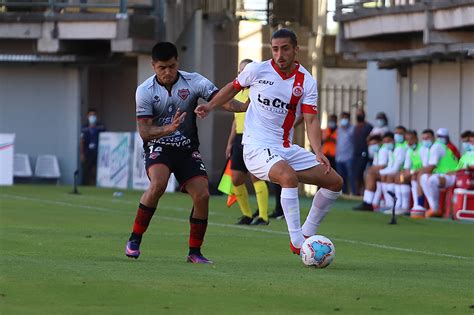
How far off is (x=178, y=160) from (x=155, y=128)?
0.47 meters

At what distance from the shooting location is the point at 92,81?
43156 mm

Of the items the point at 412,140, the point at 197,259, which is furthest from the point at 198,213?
the point at 412,140

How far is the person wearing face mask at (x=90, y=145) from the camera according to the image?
38625 millimetres

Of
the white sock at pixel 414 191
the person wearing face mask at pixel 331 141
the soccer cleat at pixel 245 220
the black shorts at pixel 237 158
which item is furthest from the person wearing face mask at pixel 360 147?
the black shorts at pixel 237 158

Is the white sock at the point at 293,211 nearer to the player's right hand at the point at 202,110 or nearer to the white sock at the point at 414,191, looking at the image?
the player's right hand at the point at 202,110

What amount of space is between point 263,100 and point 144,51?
23620mm

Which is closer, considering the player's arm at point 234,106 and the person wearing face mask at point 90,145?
the player's arm at point 234,106

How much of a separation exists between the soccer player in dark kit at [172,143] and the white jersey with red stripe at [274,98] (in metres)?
0.28

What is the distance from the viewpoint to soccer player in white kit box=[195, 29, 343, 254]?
13461 millimetres

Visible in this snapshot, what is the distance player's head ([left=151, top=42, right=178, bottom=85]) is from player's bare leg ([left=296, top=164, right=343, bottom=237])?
5.16 feet

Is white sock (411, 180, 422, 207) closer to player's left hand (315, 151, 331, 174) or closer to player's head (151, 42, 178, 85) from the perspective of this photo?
player's left hand (315, 151, 331, 174)

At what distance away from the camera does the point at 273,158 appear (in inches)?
536

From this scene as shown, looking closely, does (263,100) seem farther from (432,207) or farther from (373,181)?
(373,181)

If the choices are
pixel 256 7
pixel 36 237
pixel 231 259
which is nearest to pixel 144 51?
pixel 256 7
